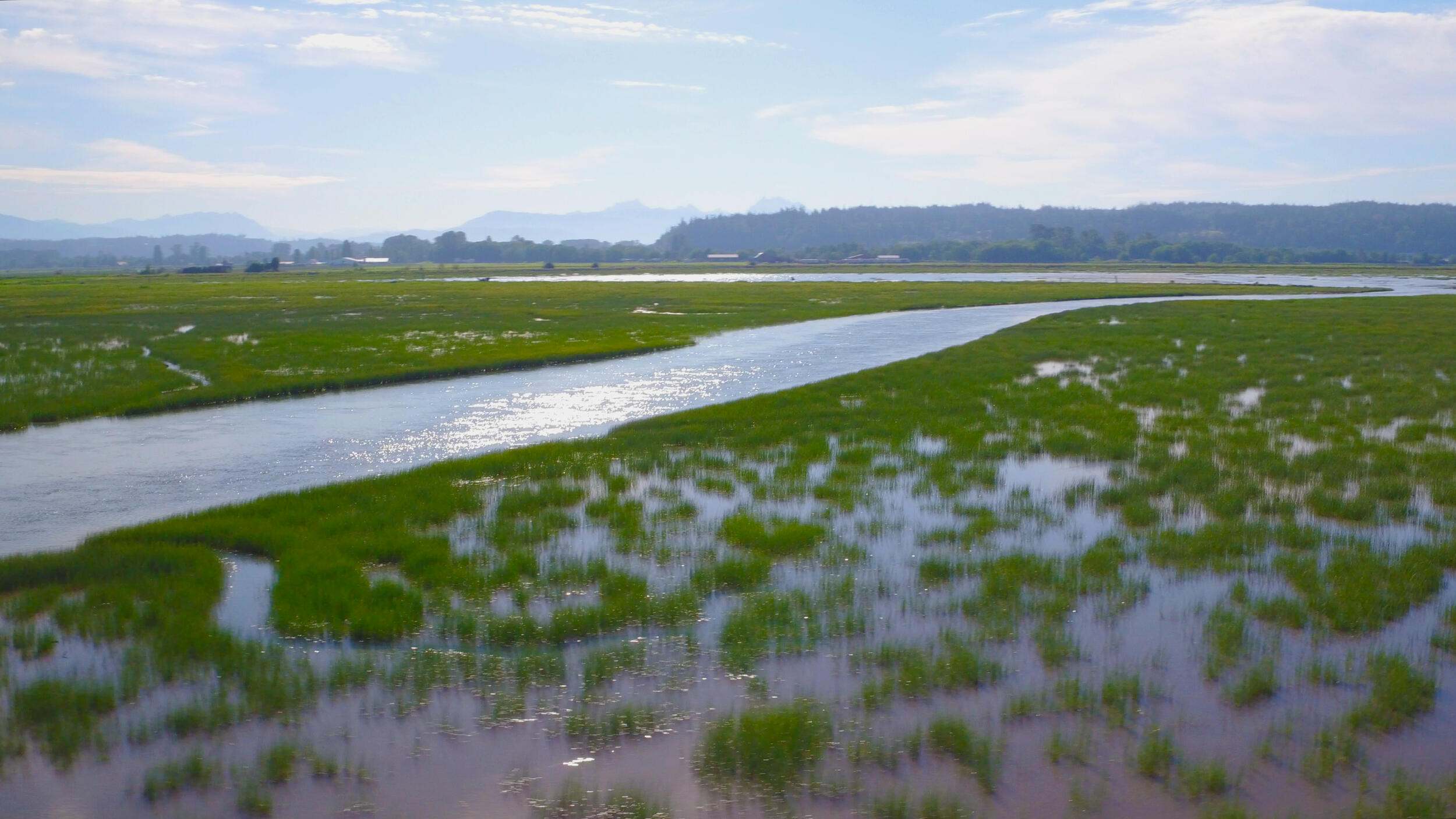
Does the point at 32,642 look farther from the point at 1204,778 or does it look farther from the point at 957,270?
the point at 957,270

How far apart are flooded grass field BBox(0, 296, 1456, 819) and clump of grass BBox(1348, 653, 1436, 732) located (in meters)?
0.03

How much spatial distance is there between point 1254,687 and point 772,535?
5.71m

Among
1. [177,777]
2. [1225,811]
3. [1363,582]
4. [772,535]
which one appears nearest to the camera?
[1225,811]

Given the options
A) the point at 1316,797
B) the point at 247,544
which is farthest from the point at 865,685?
the point at 247,544

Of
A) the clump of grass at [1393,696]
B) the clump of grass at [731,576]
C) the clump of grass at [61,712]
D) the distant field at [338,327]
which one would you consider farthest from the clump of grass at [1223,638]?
the distant field at [338,327]

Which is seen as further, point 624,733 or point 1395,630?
point 1395,630

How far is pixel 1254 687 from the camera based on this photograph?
8.23 m

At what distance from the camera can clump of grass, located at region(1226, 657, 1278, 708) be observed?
8094mm

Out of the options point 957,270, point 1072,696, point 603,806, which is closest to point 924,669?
point 1072,696

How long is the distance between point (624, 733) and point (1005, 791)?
2.74 metres

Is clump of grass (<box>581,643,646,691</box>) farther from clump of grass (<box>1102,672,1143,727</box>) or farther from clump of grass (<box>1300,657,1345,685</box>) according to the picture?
clump of grass (<box>1300,657,1345,685</box>)

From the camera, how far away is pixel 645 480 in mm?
16281

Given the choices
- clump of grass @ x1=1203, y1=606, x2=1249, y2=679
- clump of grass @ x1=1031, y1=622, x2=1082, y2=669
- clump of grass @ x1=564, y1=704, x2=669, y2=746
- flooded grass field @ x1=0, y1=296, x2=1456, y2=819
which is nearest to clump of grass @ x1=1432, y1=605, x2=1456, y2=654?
flooded grass field @ x1=0, y1=296, x2=1456, y2=819

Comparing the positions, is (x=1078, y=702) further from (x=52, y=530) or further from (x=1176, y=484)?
(x=52, y=530)
